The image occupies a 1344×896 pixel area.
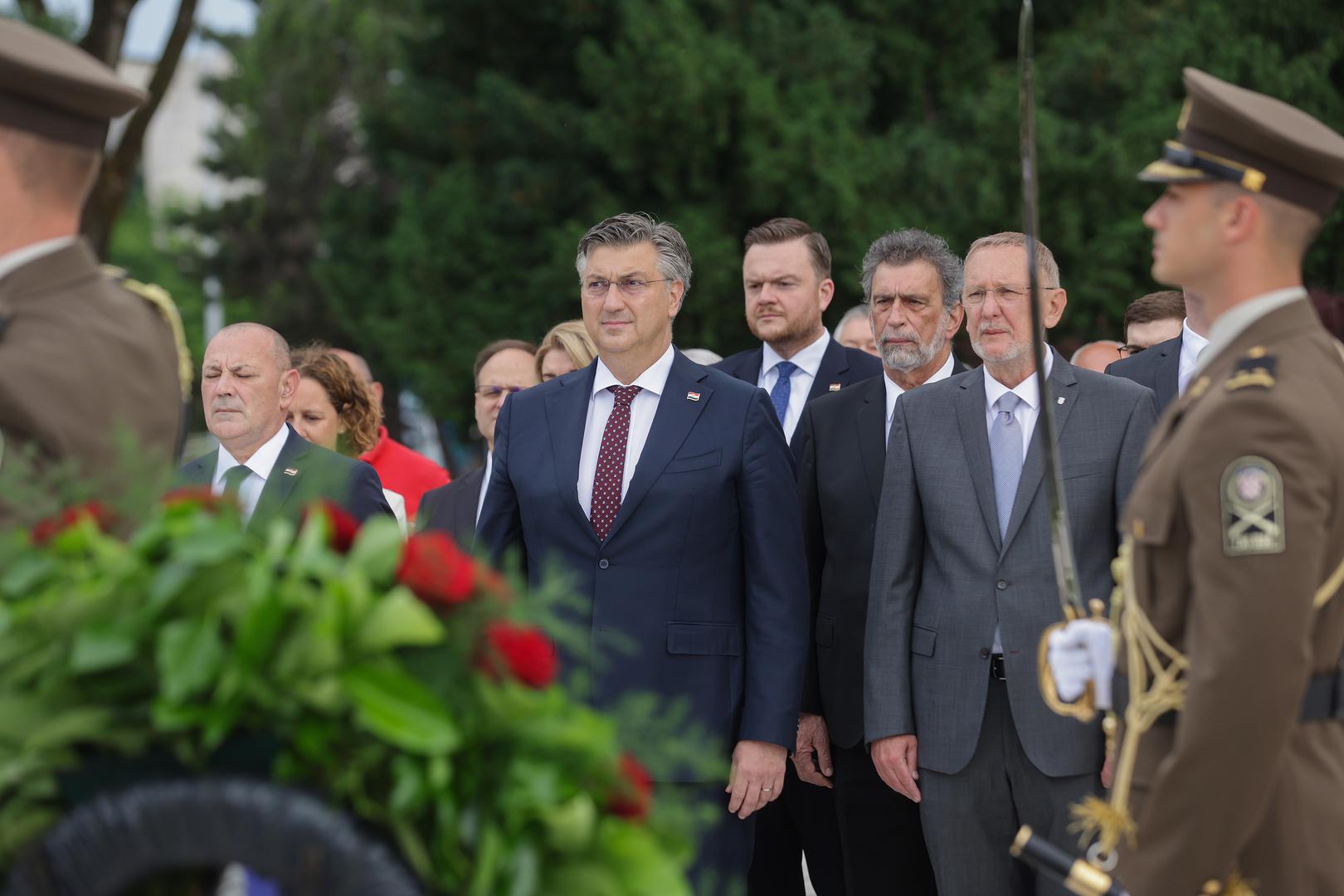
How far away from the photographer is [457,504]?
6945 millimetres

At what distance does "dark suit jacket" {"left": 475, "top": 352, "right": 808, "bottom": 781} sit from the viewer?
468 centimetres

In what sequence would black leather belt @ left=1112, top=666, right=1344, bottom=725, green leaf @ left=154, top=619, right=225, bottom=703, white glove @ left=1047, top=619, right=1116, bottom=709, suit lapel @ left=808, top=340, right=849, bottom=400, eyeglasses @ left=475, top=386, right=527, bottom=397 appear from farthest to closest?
eyeglasses @ left=475, top=386, right=527, bottom=397
suit lapel @ left=808, top=340, right=849, bottom=400
white glove @ left=1047, top=619, right=1116, bottom=709
black leather belt @ left=1112, top=666, right=1344, bottom=725
green leaf @ left=154, top=619, right=225, bottom=703

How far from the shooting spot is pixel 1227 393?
297 centimetres

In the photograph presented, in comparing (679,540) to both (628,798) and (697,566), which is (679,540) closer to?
(697,566)

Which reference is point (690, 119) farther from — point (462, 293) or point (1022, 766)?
point (1022, 766)

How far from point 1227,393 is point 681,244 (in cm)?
253

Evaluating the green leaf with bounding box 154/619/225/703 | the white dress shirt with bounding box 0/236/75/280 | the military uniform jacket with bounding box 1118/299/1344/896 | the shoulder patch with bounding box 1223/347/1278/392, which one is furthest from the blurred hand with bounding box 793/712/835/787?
the green leaf with bounding box 154/619/225/703

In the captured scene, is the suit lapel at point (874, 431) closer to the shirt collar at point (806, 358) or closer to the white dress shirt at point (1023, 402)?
the white dress shirt at point (1023, 402)

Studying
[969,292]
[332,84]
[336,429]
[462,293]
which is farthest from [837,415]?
[332,84]

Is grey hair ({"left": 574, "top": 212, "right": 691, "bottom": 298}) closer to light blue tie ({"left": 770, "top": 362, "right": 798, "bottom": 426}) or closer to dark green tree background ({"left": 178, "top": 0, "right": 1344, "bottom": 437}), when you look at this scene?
light blue tie ({"left": 770, "top": 362, "right": 798, "bottom": 426})

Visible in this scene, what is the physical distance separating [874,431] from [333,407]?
2833 mm

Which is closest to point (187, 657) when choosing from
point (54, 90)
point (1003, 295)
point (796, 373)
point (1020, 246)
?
point (54, 90)

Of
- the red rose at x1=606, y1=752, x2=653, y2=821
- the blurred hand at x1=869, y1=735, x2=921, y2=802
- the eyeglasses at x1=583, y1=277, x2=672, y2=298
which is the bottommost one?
the blurred hand at x1=869, y1=735, x2=921, y2=802

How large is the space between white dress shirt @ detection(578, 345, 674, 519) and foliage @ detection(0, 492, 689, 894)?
2.69 metres
